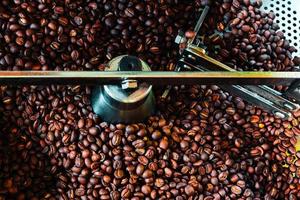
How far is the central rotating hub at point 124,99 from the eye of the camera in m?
1.34

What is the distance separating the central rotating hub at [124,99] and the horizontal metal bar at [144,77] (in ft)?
0.29

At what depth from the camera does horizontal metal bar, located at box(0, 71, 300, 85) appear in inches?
46.4

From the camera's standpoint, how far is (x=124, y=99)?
1352 mm

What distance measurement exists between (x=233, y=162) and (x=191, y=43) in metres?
0.35

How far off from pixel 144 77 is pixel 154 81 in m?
0.03

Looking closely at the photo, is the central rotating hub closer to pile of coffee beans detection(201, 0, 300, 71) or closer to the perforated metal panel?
pile of coffee beans detection(201, 0, 300, 71)

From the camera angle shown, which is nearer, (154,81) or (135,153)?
(154,81)

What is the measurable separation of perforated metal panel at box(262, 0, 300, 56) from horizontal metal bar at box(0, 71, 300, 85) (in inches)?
18.2

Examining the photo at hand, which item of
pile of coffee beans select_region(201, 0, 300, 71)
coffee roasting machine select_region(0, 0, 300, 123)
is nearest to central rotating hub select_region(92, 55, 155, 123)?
coffee roasting machine select_region(0, 0, 300, 123)

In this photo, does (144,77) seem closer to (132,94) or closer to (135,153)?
(132,94)

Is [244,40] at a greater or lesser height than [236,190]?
greater

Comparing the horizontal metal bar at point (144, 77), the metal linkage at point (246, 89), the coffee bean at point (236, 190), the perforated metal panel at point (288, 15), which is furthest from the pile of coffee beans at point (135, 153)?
the perforated metal panel at point (288, 15)

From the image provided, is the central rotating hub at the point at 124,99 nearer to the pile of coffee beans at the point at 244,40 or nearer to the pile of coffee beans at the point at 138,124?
the pile of coffee beans at the point at 138,124

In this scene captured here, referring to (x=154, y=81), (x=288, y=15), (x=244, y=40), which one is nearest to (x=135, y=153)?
(x=154, y=81)
